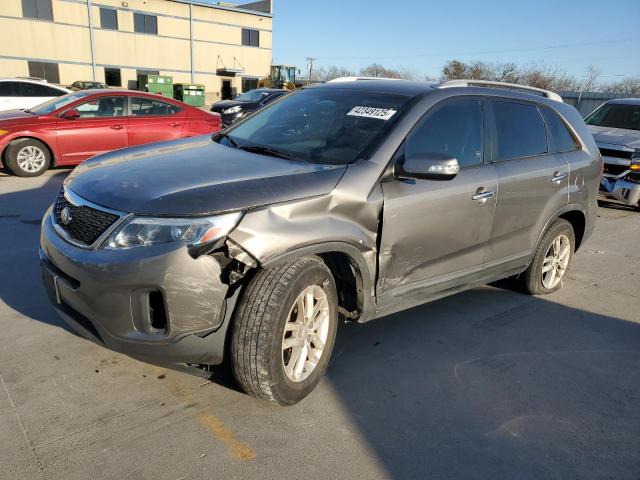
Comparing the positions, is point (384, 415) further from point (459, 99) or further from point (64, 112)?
point (64, 112)

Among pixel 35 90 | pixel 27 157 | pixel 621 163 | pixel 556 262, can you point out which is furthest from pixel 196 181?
pixel 35 90

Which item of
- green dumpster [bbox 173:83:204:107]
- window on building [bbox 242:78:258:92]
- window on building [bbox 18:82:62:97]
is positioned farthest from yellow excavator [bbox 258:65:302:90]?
window on building [bbox 18:82:62:97]

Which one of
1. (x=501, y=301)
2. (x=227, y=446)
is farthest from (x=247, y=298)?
(x=501, y=301)

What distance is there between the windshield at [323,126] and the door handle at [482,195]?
0.81 meters

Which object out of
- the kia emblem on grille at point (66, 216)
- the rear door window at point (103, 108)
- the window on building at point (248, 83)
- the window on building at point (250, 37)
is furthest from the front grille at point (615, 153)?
the window on building at point (250, 37)

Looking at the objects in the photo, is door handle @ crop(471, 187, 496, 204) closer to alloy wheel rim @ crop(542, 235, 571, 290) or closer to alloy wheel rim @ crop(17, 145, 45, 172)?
alloy wheel rim @ crop(542, 235, 571, 290)

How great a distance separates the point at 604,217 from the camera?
28.0 feet

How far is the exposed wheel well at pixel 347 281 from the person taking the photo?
3033 mm

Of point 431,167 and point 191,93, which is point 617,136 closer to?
point 431,167

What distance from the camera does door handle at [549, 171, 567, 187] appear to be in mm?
4266

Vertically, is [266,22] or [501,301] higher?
[266,22]

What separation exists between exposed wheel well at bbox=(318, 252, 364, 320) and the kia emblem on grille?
141 centimetres

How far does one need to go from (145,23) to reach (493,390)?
47.9 metres

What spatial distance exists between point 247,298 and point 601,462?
1.98 meters
